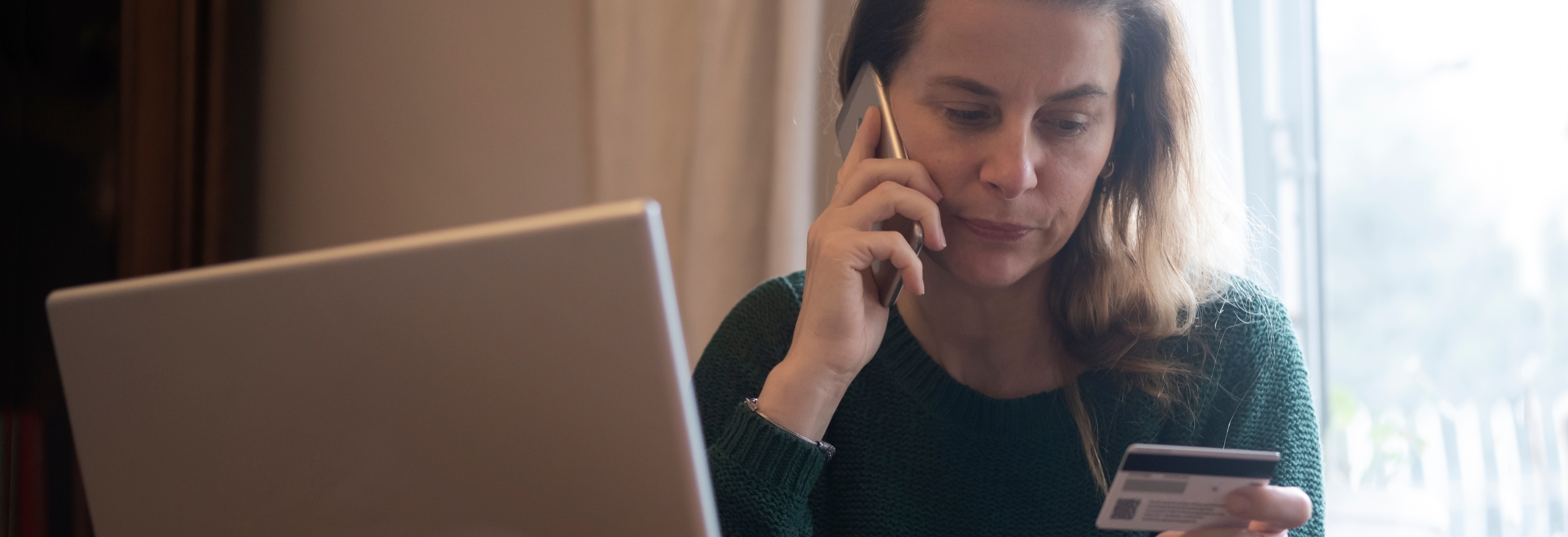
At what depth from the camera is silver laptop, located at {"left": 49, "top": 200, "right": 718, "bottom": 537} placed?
39 centimetres

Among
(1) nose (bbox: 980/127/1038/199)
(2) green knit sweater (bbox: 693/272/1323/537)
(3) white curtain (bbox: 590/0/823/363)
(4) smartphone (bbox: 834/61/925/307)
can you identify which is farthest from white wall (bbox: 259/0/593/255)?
(1) nose (bbox: 980/127/1038/199)

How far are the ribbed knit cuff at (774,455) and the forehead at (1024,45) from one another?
0.42 metres

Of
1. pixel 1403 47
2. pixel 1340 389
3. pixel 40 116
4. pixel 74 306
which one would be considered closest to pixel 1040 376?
pixel 1340 389

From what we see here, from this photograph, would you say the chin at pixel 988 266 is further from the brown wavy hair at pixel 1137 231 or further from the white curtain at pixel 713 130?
the white curtain at pixel 713 130

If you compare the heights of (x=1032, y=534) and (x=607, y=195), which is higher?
(x=607, y=195)

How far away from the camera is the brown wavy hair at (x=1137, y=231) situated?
103 cm

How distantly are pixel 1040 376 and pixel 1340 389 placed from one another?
23.9 inches

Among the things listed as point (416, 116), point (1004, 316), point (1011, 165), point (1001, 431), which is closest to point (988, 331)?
point (1004, 316)

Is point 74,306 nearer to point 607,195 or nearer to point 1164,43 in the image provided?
point 1164,43

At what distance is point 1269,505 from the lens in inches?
26.2

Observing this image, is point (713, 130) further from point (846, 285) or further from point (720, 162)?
point (846, 285)

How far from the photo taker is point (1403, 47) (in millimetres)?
1294

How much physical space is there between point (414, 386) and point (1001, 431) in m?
0.74

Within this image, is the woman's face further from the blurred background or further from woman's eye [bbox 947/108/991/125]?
the blurred background
